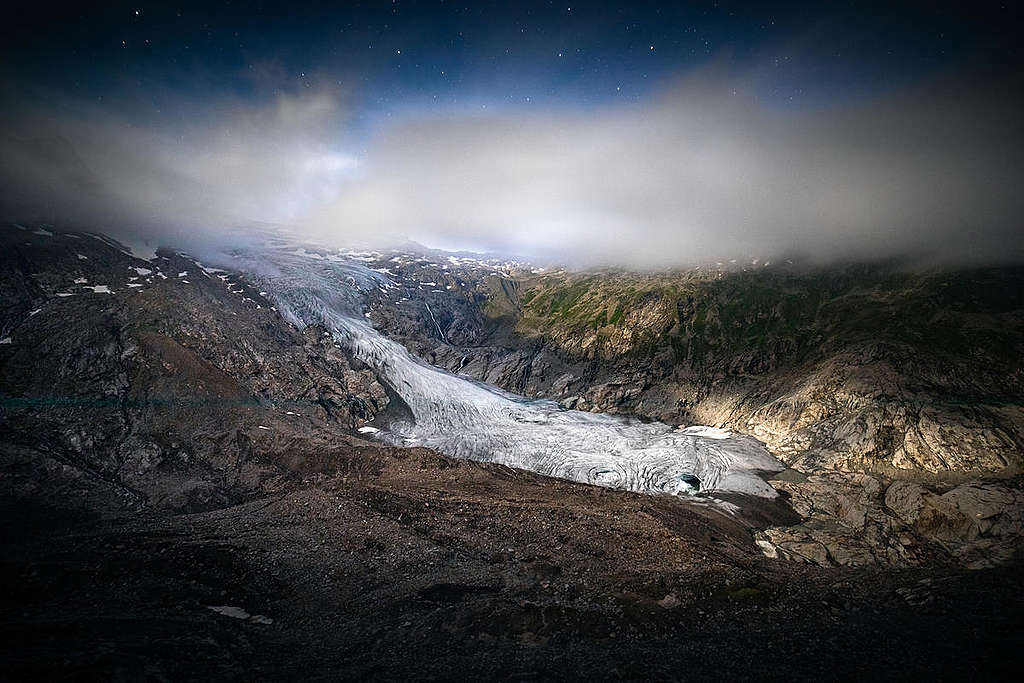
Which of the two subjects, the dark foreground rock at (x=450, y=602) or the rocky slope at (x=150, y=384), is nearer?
the dark foreground rock at (x=450, y=602)

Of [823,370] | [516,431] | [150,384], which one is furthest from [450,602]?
[823,370]

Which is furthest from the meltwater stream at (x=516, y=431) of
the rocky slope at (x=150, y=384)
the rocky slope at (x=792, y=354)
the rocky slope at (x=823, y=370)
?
the rocky slope at (x=150, y=384)

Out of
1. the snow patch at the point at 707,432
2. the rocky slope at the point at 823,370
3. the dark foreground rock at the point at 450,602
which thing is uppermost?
the rocky slope at the point at 823,370

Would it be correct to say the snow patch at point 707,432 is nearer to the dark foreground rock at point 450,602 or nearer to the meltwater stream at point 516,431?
the meltwater stream at point 516,431

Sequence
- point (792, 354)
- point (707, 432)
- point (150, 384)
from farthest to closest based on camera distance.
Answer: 1. point (792, 354)
2. point (707, 432)
3. point (150, 384)

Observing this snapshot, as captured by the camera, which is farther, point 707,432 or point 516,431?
point 516,431

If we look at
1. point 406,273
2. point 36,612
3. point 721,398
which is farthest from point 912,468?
point 406,273

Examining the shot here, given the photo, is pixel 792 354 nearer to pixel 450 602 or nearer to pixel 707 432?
pixel 707 432

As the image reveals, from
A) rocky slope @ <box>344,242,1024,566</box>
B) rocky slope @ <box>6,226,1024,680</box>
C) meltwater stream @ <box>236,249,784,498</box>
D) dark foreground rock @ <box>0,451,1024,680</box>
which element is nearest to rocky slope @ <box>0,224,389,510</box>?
rocky slope @ <box>6,226,1024,680</box>

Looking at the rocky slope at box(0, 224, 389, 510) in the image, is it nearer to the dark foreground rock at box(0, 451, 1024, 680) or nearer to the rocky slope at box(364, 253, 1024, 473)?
the dark foreground rock at box(0, 451, 1024, 680)
